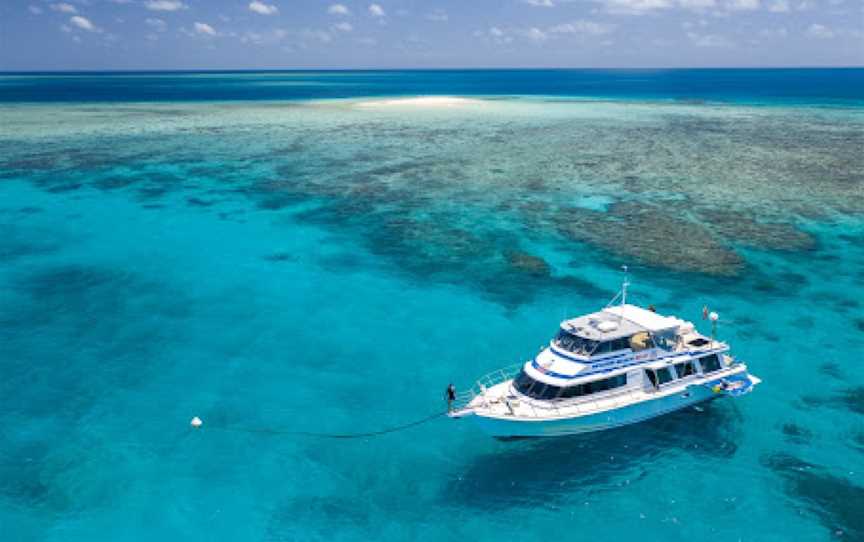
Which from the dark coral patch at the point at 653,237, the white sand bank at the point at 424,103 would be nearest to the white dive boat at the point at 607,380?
the dark coral patch at the point at 653,237

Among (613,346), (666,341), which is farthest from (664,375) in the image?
(613,346)

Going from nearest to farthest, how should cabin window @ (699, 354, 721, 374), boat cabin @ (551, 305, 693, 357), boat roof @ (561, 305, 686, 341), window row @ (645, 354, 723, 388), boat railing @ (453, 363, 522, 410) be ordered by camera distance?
boat cabin @ (551, 305, 693, 357) → boat roof @ (561, 305, 686, 341) → window row @ (645, 354, 723, 388) → cabin window @ (699, 354, 721, 374) → boat railing @ (453, 363, 522, 410)

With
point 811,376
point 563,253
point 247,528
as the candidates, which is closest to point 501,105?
point 563,253

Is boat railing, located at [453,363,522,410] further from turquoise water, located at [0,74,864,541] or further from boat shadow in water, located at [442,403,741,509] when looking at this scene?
boat shadow in water, located at [442,403,741,509]

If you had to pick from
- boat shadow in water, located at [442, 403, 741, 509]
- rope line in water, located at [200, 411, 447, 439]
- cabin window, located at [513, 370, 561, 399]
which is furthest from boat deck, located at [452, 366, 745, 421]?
rope line in water, located at [200, 411, 447, 439]

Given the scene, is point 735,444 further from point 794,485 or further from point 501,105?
point 501,105
